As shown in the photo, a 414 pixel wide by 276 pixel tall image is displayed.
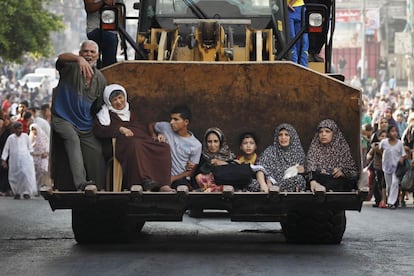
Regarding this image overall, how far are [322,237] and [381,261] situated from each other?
62.2 inches

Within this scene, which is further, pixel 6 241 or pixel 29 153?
pixel 29 153

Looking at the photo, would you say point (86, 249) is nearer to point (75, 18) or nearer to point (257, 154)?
point (257, 154)

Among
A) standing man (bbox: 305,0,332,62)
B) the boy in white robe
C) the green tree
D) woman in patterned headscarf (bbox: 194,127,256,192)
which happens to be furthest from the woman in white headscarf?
the green tree

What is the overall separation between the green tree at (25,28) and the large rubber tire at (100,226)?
25044 mm

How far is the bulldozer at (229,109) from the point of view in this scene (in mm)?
13008

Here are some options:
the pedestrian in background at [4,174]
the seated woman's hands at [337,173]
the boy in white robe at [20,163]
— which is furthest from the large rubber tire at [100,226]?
the pedestrian in background at [4,174]

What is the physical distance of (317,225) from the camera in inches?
566

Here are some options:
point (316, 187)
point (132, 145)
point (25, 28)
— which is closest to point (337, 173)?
point (316, 187)

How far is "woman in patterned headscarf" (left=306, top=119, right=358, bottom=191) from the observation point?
13344 millimetres

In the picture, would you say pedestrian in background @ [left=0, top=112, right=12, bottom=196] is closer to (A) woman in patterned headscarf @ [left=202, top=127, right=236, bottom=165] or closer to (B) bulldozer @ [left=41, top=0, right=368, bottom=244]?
(B) bulldozer @ [left=41, top=0, right=368, bottom=244]

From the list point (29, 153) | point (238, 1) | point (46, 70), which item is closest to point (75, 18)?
point (46, 70)

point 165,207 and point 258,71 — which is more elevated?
point 258,71

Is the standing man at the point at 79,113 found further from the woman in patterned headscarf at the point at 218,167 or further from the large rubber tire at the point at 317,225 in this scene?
the large rubber tire at the point at 317,225

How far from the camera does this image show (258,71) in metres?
13.4
